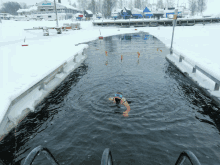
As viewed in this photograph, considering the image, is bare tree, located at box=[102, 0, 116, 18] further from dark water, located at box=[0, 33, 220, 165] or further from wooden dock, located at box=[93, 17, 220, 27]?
dark water, located at box=[0, 33, 220, 165]

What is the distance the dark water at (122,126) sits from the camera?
5.00 metres

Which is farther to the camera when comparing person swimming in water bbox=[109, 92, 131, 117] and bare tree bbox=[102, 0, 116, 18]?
bare tree bbox=[102, 0, 116, 18]

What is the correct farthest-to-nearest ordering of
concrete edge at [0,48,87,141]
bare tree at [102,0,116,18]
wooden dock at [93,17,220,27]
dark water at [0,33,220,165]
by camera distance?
bare tree at [102,0,116,18], wooden dock at [93,17,220,27], concrete edge at [0,48,87,141], dark water at [0,33,220,165]

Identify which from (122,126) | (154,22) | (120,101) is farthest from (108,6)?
(122,126)

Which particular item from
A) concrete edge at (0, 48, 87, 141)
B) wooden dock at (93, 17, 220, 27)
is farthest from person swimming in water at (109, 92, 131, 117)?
wooden dock at (93, 17, 220, 27)

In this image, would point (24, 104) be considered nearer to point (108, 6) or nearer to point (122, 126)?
point (122, 126)

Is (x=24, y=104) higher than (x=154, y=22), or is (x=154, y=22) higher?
(x=154, y=22)

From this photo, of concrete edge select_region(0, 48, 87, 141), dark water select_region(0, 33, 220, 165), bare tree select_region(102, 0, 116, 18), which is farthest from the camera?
bare tree select_region(102, 0, 116, 18)

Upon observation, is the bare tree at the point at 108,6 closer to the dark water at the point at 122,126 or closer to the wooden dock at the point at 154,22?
the wooden dock at the point at 154,22

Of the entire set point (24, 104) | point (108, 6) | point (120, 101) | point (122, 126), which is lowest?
point (122, 126)

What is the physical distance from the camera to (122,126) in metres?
6.30

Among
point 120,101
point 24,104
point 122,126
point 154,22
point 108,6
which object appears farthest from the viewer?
point 108,6

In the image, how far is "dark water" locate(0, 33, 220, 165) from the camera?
500 cm

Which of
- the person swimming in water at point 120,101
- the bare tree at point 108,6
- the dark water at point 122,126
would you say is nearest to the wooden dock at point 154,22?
the bare tree at point 108,6
